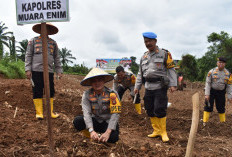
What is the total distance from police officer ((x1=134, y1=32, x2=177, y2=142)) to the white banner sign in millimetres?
2051

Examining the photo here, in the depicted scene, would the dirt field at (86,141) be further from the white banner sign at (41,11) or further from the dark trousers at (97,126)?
the white banner sign at (41,11)

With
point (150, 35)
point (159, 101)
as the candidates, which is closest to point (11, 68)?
point (150, 35)

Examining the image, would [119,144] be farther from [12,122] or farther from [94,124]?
[12,122]

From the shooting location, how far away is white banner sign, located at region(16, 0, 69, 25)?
215 centimetres

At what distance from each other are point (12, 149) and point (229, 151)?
3.12m

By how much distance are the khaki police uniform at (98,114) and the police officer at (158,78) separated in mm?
1169

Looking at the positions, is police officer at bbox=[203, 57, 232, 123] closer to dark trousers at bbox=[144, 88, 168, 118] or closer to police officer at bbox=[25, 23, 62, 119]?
dark trousers at bbox=[144, 88, 168, 118]

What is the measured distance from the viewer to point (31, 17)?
7.18 feet

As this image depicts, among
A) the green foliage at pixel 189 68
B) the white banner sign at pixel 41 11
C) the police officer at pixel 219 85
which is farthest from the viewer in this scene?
the green foliage at pixel 189 68

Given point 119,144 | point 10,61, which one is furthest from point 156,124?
point 10,61

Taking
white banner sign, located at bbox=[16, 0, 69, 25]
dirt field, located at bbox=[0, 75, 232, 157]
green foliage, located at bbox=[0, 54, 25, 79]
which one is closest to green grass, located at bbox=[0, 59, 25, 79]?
green foliage, located at bbox=[0, 54, 25, 79]

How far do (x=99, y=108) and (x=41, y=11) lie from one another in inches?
57.6

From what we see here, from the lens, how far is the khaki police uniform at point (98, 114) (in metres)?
2.88

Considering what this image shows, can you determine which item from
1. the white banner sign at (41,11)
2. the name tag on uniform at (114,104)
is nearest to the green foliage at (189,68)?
the name tag on uniform at (114,104)
